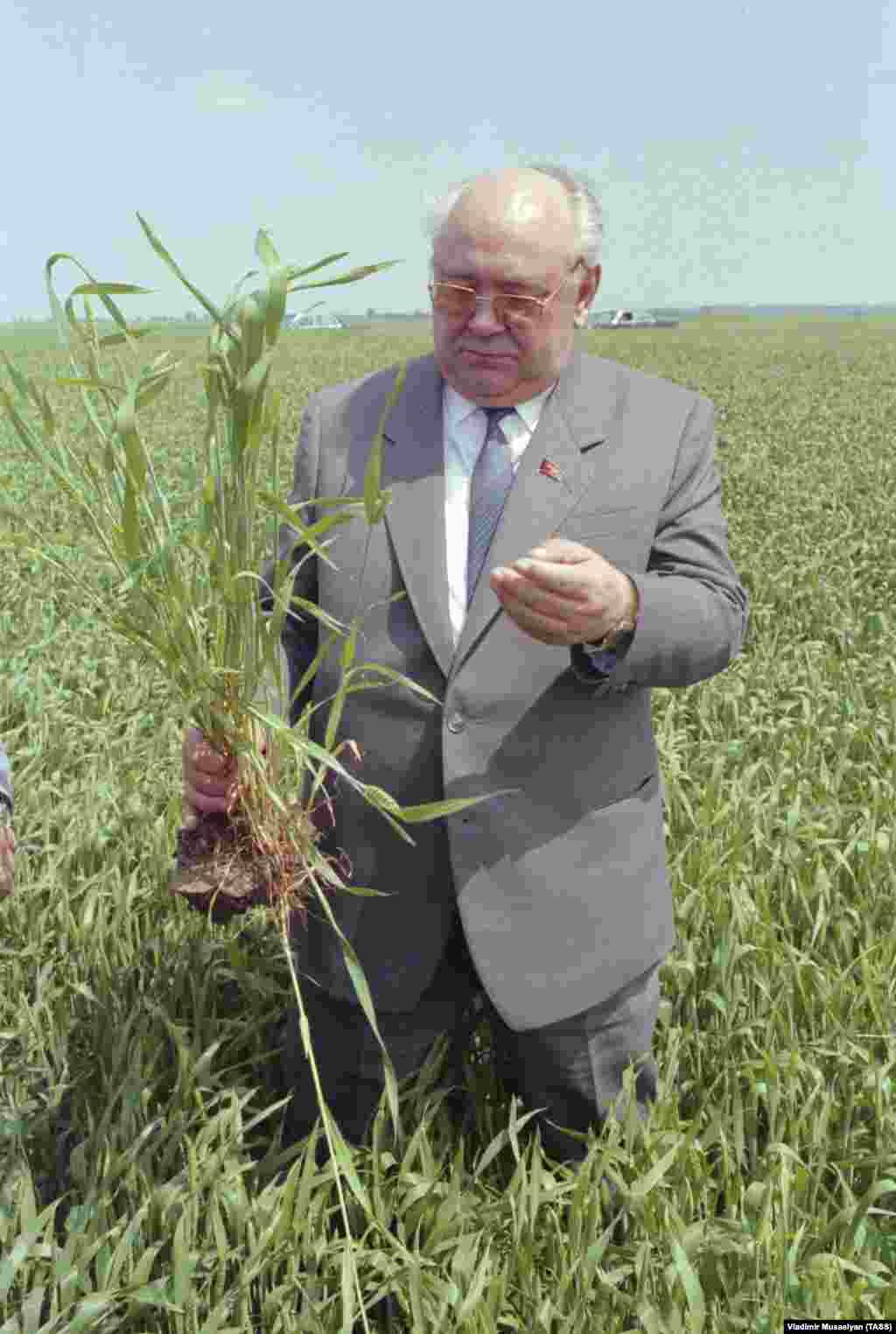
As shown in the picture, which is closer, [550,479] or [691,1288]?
[691,1288]

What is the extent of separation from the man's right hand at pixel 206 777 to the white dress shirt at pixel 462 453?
0.44 m

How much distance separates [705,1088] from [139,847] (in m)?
1.61

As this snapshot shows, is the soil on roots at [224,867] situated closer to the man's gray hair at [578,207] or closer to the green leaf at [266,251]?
the green leaf at [266,251]

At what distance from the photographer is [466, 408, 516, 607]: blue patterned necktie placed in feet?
6.27

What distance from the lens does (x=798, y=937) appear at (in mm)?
2930

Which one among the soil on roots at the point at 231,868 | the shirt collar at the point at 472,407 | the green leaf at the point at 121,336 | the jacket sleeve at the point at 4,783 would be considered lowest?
the soil on roots at the point at 231,868

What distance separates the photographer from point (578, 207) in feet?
6.11

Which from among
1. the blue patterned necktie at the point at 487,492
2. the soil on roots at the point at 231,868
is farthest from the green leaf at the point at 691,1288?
the blue patterned necktie at the point at 487,492

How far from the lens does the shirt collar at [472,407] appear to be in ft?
6.37

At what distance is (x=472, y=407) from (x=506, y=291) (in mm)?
225

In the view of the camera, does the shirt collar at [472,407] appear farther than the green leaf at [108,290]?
Yes

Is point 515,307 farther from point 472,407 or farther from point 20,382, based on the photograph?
point 20,382

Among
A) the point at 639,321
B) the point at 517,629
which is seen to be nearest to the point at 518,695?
the point at 517,629

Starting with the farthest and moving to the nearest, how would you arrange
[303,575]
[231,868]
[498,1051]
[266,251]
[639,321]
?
1. [639,321]
2. [498,1051]
3. [303,575]
4. [231,868]
5. [266,251]
